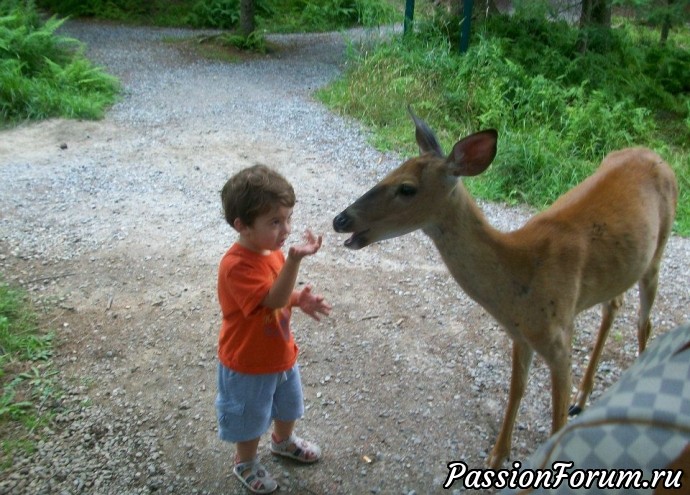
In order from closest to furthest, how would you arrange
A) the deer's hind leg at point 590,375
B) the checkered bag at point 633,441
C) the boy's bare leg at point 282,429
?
1. the checkered bag at point 633,441
2. the boy's bare leg at point 282,429
3. the deer's hind leg at point 590,375

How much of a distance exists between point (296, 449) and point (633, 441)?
2.45m

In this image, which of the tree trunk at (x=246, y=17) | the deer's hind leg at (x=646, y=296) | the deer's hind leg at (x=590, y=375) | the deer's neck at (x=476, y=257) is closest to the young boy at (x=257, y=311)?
the deer's neck at (x=476, y=257)

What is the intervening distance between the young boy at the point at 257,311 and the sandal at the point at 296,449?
19cm

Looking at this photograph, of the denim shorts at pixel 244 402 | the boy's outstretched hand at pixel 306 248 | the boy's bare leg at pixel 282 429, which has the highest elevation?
the boy's outstretched hand at pixel 306 248

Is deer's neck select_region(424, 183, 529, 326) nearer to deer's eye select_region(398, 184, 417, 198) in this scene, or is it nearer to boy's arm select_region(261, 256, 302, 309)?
deer's eye select_region(398, 184, 417, 198)

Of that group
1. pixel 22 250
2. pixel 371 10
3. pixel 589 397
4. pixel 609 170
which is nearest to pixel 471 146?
pixel 609 170

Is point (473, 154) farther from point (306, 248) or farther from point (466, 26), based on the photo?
point (466, 26)

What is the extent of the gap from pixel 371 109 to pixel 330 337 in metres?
5.06

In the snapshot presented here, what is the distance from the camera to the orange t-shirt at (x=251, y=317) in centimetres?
264

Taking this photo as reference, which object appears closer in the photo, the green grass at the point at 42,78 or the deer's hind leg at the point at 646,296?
the deer's hind leg at the point at 646,296

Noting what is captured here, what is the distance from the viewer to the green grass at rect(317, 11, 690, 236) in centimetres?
706

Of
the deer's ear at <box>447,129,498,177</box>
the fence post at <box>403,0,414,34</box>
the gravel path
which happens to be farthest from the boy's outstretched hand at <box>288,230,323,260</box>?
the fence post at <box>403,0,414,34</box>

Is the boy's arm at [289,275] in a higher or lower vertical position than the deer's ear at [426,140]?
lower

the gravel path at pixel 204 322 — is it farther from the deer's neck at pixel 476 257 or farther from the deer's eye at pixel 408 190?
the deer's eye at pixel 408 190
